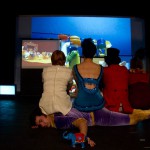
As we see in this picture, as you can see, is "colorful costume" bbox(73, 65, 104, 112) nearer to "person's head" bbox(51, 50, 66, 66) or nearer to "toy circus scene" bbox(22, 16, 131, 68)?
"person's head" bbox(51, 50, 66, 66)

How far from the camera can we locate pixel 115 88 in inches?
111

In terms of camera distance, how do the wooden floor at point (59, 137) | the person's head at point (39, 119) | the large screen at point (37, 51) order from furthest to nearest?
the large screen at point (37, 51), the person's head at point (39, 119), the wooden floor at point (59, 137)

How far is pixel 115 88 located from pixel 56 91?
667 millimetres

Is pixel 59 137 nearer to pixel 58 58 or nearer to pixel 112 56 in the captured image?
pixel 58 58

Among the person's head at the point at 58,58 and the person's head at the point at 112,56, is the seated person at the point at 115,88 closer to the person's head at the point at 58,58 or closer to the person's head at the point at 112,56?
the person's head at the point at 112,56

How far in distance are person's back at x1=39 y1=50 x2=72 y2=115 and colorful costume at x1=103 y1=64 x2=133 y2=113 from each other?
451 mm

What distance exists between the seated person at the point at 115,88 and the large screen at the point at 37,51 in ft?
10.7

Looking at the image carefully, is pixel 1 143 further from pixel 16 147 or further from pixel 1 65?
pixel 1 65

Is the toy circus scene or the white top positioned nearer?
the white top

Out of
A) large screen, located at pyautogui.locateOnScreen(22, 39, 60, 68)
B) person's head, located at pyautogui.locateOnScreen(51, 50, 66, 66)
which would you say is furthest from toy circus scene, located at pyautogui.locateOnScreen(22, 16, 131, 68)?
person's head, located at pyautogui.locateOnScreen(51, 50, 66, 66)

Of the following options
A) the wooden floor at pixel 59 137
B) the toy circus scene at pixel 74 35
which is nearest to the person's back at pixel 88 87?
the wooden floor at pixel 59 137

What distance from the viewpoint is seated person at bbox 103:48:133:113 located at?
2813 mm

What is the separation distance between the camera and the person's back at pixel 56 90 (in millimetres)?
2514

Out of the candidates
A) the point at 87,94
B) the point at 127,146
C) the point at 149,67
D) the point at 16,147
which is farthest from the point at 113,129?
the point at 149,67
